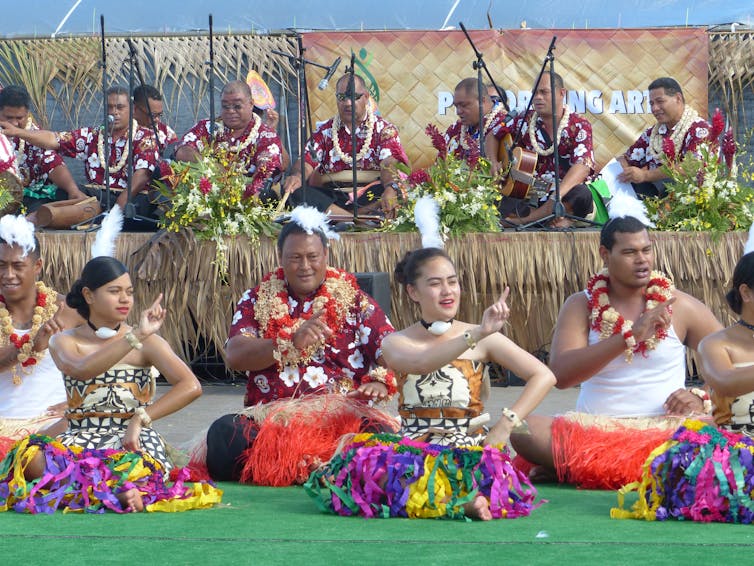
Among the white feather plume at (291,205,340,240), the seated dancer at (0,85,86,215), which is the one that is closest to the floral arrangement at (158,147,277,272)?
the seated dancer at (0,85,86,215)

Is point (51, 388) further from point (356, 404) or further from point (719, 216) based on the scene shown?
point (719, 216)

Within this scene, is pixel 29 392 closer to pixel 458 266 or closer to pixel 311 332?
pixel 311 332

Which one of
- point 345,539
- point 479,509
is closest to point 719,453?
point 479,509

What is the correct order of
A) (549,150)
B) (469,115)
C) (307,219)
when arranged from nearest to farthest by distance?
(307,219), (549,150), (469,115)

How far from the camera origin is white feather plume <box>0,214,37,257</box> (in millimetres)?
4621

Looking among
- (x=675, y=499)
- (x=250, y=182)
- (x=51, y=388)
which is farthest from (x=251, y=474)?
(x=250, y=182)

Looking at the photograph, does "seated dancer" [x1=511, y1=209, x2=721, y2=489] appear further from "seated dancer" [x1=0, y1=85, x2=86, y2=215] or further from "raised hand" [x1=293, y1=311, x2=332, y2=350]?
"seated dancer" [x1=0, y1=85, x2=86, y2=215]

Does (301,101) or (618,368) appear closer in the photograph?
(618,368)

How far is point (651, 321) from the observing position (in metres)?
4.02

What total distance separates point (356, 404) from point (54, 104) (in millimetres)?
5411

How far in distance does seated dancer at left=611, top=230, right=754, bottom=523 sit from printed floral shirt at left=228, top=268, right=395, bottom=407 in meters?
1.24

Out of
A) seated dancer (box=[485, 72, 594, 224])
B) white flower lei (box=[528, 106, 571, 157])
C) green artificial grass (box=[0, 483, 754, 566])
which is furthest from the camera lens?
white flower lei (box=[528, 106, 571, 157])

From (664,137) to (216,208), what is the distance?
2.48 meters

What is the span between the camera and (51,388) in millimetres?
4648
